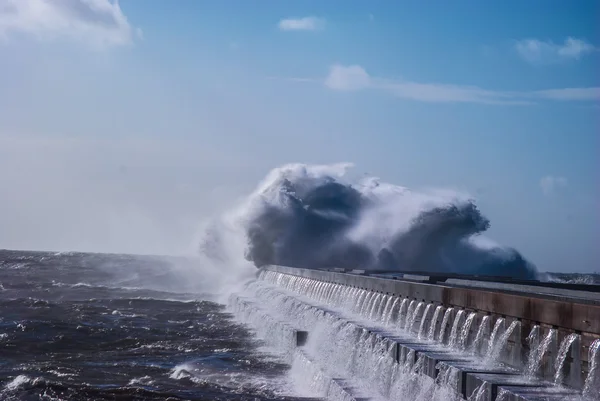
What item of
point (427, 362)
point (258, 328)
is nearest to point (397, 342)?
point (427, 362)

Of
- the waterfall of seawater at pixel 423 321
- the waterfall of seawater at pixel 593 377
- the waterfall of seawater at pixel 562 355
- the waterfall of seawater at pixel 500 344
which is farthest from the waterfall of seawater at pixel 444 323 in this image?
the waterfall of seawater at pixel 593 377

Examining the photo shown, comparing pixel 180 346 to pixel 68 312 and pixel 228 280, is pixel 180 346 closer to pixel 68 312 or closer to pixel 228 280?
pixel 68 312

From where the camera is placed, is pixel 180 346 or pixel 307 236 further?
pixel 307 236

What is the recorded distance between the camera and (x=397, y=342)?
→ 14.5 metres

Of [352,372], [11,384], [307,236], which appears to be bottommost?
[11,384]

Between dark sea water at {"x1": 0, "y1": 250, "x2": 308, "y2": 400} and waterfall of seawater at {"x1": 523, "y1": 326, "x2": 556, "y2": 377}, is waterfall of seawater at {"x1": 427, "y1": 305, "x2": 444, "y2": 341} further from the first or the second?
waterfall of seawater at {"x1": 523, "y1": 326, "x2": 556, "y2": 377}

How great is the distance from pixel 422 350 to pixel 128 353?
11648 mm

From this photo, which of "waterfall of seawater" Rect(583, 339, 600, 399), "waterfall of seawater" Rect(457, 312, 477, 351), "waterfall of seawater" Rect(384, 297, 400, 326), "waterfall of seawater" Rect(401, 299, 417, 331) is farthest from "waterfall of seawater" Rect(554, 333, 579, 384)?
"waterfall of seawater" Rect(384, 297, 400, 326)

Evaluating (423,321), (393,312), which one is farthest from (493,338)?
(393,312)

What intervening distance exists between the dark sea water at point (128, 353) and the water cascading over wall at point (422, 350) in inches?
42.6

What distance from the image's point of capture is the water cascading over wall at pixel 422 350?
10.3m

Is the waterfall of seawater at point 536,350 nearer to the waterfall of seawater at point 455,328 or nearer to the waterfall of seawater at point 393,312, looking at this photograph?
the waterfall of seawater at point 455,328

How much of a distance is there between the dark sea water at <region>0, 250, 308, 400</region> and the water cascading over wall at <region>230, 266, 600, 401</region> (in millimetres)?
1083

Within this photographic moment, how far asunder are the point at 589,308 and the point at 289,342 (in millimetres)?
12355
